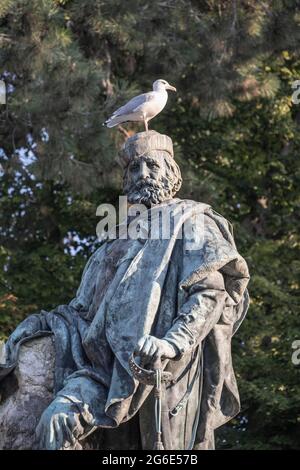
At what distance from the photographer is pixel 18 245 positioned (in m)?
17.7

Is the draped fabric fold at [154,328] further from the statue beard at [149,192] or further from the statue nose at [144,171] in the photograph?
the statue nose at [144,171]

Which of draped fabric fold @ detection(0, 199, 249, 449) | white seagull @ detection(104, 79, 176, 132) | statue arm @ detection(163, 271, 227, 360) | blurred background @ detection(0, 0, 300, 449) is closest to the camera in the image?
statue arm @ detection(163, 271, 227, 360)

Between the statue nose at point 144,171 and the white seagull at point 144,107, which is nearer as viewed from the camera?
the statue nose at point 144,171

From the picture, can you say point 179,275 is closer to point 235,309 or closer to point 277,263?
point 235,309

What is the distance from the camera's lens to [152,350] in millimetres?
7457

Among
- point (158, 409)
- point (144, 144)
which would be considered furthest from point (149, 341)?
point (144, 144)

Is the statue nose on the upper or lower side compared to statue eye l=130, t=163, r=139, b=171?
lower

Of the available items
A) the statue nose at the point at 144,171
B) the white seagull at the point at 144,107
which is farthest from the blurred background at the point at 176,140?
the statue nose at the point at 144,171

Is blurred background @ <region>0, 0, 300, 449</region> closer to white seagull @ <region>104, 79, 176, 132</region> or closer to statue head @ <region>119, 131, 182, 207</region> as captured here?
white seagull @ <region>104, 79, 176, 132</region>

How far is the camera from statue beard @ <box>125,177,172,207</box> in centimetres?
839

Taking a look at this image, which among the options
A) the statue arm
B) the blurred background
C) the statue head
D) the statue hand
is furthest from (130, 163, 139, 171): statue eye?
the blurred background

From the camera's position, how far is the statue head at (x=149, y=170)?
8.41m

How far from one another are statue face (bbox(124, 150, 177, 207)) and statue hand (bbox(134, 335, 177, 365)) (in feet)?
3.61
